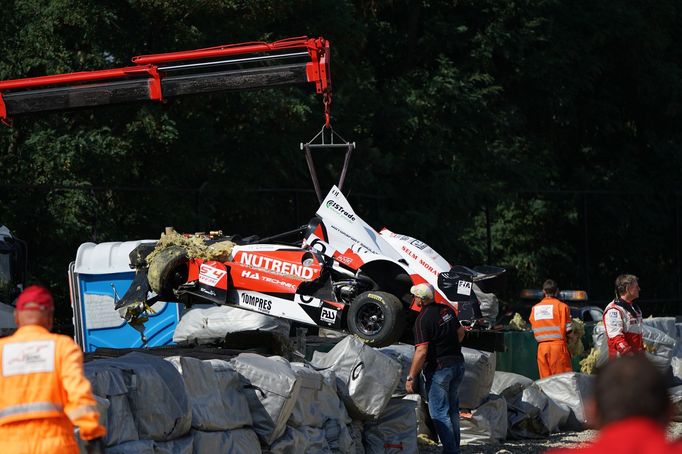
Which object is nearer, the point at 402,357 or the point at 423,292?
the point at 423,292

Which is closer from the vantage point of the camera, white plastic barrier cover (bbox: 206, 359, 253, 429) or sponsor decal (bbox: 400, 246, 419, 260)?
white plastic barrier cover (bbox: 206, 359, 253, 429)

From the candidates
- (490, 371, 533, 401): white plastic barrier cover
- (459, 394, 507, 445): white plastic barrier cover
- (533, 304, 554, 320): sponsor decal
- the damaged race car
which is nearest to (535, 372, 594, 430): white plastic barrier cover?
(490, 371, 533, 401): white plastic barrier cover

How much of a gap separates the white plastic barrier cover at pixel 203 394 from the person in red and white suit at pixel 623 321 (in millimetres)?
4030

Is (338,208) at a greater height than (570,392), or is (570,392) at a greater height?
(338,208)

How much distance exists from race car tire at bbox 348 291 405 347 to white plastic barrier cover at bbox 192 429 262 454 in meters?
3.85

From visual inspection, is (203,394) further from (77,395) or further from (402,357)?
(402,357)

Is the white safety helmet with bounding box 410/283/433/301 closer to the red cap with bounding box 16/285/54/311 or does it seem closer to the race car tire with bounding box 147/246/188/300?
the race car tire with bounding box 147/246/188/300

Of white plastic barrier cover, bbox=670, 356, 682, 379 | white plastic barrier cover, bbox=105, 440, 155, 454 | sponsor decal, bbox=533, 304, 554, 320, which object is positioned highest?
sponsor decal, bbox=533, 304, 554, 320

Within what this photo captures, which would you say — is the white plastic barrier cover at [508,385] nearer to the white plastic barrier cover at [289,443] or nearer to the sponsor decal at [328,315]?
the sponsor decal at [328,315]

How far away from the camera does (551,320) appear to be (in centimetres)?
1553

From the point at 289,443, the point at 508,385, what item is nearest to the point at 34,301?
the point at 289,443

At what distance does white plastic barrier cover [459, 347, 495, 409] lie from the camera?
12.8 meters

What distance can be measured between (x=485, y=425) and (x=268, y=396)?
415cm

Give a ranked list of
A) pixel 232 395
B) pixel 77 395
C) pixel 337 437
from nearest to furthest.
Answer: pixel 77 395, pixel 232 395, pixel 337 437
